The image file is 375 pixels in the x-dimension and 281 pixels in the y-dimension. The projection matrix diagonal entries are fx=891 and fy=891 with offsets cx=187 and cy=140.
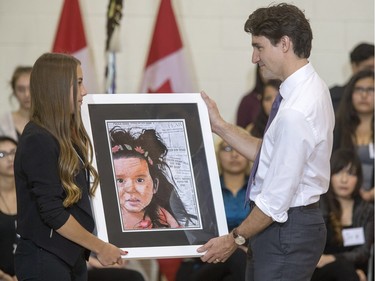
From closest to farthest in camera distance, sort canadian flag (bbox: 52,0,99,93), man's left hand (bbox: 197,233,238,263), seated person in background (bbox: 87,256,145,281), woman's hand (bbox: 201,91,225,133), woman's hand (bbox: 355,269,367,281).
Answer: man's left hand (bbox: 197,233,238,263) → woman's hand (bbox: 201,91,225,133) → seated person in background (bbox: 87,256,145,281) → woman's hand (bbox: 355,269,367,281) → canadian flag (bbox: 52,0,99,93)

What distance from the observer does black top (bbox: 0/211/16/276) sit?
187 inches

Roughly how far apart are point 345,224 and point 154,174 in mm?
2030

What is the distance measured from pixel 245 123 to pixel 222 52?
1.78 ft

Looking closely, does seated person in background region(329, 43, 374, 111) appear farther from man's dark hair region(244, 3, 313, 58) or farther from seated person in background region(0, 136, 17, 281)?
man's dark hair region(244, 3, 313, 58)

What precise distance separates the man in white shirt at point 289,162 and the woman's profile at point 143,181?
346mm

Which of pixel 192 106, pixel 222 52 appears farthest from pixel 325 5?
pixel 192 106

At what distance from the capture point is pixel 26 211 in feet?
10.0

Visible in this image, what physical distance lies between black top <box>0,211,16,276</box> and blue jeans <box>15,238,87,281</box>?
1735 mm

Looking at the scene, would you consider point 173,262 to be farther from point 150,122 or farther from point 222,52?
point 150,122

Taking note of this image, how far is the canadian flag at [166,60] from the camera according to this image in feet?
18.5

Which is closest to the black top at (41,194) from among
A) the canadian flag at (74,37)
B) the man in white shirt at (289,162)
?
the man in white shirt at (289,162)

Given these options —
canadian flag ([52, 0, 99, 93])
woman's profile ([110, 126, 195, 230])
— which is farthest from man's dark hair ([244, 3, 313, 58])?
canadian flag ([52, 0, 99, 93])

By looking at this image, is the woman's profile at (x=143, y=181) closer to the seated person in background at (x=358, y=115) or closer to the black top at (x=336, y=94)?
the seated person in background at (x=358, y=115)

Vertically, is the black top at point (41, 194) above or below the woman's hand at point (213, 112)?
below
